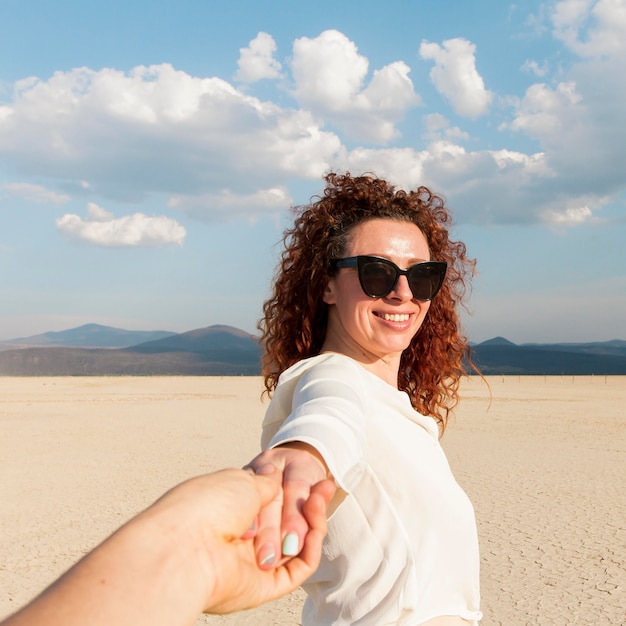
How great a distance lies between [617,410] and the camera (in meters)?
23.4

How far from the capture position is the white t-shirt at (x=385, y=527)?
62.8 inches

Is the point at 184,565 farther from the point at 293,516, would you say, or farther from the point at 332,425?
the point at 332,425

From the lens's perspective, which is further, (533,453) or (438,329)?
(533,453)

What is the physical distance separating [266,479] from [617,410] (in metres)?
25.1

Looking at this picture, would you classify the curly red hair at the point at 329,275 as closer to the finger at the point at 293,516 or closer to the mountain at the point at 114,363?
the finger at the point at 293,516

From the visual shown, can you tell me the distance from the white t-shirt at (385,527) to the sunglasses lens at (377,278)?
0.37 metres

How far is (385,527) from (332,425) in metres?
0.46

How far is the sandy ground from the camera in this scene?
6.08 meters

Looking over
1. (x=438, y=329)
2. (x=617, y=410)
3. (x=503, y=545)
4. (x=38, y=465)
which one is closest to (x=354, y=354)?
(x=438, y=329)

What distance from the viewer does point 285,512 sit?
1.04m

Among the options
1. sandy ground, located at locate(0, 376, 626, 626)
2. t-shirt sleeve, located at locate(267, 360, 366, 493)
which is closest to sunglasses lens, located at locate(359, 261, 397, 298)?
t-shirt sleeve, located at locate(267, 360, 366, 493)

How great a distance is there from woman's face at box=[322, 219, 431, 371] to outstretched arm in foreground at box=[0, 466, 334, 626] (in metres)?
1.13

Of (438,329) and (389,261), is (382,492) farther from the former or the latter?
(438,329)

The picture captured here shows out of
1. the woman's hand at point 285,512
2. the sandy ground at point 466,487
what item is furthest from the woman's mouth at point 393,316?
the sandy ground at point 466,487
